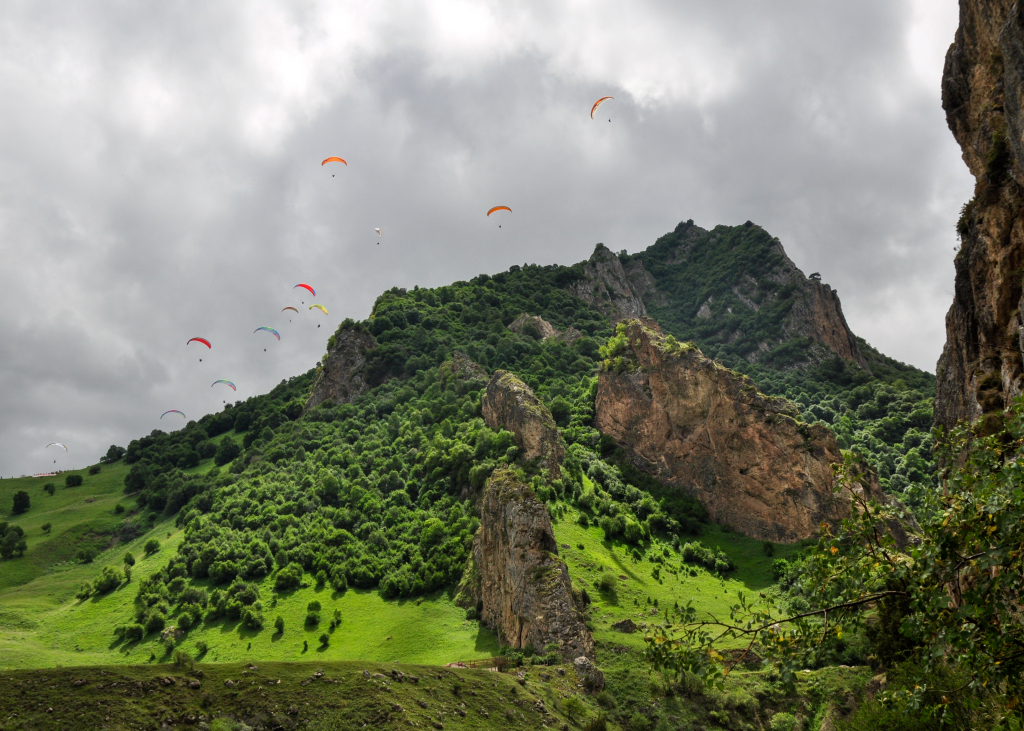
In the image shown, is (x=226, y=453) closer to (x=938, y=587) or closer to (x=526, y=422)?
(x=526, y=422)

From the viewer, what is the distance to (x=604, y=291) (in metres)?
187

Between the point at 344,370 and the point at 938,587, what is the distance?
416 ft

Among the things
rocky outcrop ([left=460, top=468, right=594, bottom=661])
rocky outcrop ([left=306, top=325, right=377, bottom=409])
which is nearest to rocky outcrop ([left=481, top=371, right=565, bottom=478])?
rocky outcrop ([left=460, top=468, right=594, bottom=661])

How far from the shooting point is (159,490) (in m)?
104

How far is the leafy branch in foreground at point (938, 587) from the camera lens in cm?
729

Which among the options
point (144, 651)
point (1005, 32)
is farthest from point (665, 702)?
point (144, 651)

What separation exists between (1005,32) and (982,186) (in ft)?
28.7

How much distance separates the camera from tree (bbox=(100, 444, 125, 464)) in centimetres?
13465

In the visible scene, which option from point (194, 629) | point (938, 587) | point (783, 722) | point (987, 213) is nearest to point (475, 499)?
point (194, 629)

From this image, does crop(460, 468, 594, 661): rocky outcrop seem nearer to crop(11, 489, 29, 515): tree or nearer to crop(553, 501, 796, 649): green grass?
crop(553, 501, 796, 649): green grass

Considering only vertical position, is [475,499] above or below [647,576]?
above

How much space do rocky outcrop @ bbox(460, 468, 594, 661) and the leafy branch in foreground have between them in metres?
34.0

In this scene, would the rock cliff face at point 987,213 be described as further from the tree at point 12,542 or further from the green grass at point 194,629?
the tree at point 12,542

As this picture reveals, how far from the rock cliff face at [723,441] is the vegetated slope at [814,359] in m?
16.7
